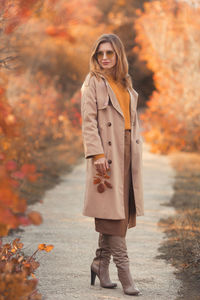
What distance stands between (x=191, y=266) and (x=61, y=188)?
4.09 meters

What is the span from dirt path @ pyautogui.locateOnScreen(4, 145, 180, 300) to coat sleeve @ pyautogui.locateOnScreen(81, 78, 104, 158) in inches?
39.1

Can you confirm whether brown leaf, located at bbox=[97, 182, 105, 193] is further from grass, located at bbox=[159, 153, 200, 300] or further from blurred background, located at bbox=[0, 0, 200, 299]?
blurred background, located at bbox=[0, 0, 200, 299]

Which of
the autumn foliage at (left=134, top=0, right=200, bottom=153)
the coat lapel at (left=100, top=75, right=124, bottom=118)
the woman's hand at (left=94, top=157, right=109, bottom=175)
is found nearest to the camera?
the woman's hand at (left=94, top=157, right=109, bottom=175)

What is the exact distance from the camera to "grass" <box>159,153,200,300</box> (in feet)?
12.7

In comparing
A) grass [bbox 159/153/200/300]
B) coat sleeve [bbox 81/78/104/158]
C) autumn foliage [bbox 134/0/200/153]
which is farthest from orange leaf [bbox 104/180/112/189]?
autumn foliage [bbox 134/0/200/153]

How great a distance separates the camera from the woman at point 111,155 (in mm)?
3385

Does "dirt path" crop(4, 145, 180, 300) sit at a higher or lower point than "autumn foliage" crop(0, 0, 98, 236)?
lower

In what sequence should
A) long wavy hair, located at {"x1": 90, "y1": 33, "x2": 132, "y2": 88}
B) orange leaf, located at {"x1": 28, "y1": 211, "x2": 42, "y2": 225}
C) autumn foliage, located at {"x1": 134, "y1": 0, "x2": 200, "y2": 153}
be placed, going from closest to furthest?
orange leaf, located at {"x1": 28, "y1": 211, "x2": 42, "y2": 225} < long wavy hair, located at {"x1": 90, "y1": 33, "x2": 132, "y2": 88} < autumn foliage, located at {"x1": 134, "y1": 0, "x2": 200, "y2": 153}

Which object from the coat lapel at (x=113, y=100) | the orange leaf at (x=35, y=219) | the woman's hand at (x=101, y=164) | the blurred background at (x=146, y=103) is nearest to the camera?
the orange leaf at (x=35, y=219)

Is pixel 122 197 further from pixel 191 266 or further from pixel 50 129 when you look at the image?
pixel 50 129

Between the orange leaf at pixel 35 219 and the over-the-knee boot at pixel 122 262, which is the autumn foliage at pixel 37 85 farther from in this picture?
the over-the-knee boot at pixel 122 262

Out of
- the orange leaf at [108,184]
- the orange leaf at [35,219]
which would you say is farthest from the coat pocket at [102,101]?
the orange leaf at [35,219]

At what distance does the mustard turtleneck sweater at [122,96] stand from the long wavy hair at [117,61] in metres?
0.04

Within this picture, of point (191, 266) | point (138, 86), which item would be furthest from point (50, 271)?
point (138, 86)
